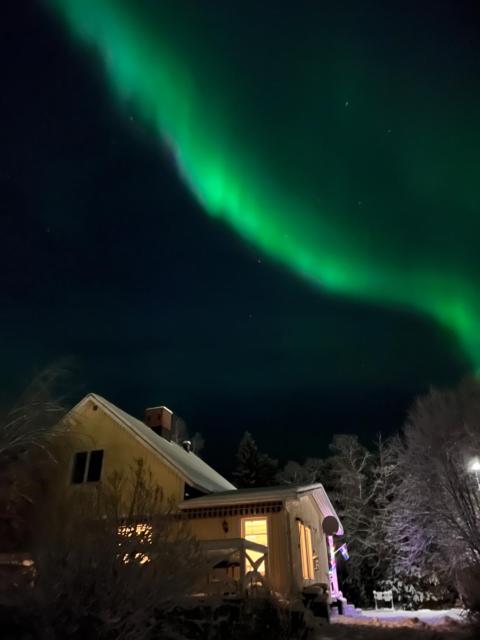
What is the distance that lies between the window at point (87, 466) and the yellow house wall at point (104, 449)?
164mm

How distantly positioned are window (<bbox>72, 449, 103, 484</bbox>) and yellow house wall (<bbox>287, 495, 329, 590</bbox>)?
6.95m

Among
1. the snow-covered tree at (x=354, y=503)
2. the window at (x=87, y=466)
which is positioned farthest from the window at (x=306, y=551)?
the snow-covered tree at (x=354, y=503)

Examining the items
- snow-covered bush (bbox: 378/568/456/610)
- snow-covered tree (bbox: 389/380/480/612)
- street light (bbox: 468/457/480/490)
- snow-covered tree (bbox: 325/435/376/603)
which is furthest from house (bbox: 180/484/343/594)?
snow-covered tree (bbox: 325/435/376/603)

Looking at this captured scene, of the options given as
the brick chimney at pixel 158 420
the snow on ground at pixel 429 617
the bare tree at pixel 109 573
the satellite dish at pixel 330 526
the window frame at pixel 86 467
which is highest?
the brick chimney at pixel 158 420

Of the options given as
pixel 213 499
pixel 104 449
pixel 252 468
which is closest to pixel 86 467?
pixel 104 449

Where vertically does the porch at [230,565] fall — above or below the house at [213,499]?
below

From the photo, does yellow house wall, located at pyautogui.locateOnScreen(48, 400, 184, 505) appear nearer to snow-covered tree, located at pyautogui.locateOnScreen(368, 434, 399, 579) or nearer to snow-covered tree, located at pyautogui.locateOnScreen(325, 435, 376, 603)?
snow-covered tree, located at pyautogui.locateOnScreen(368, 434, 399, 579)

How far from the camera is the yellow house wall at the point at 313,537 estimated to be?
51.9ft

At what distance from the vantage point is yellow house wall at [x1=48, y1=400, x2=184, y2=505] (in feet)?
59.0

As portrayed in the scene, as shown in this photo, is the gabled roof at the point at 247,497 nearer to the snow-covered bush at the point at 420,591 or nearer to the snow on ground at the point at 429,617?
the snow on ground at the point at 429,617

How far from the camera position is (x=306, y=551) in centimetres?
1862

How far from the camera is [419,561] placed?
2412cm

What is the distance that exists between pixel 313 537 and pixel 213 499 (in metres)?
6.15

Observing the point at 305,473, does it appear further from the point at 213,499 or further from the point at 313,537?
the point at 213,499
